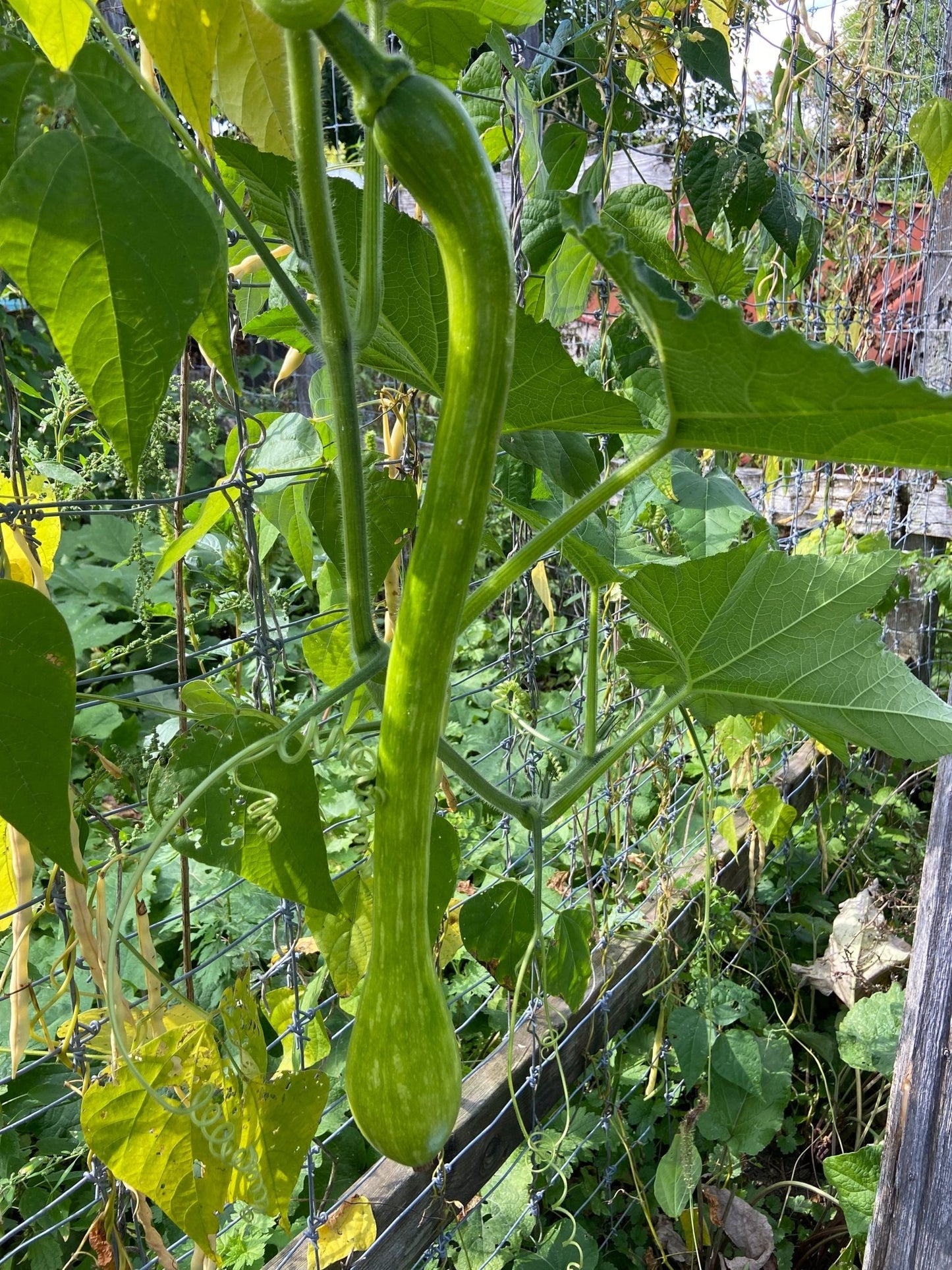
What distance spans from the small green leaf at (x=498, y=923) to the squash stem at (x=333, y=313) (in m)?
0.42

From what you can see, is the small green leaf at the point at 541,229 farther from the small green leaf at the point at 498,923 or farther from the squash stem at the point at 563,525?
the small green leaf at the point at 498,923

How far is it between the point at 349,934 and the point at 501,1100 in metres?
0.51

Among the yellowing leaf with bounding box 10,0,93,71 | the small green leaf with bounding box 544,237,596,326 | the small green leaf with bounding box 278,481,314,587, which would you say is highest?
the yellowing leaf with bounding box 10,0,93,71

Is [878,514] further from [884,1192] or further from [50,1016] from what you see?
[50,1016]

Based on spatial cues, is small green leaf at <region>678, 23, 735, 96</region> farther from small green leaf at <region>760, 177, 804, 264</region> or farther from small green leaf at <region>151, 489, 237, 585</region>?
small green leaf at <region>151, 489, 237, 585</region>

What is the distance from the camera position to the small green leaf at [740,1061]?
1310mm

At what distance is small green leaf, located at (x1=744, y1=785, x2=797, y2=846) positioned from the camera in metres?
1.51

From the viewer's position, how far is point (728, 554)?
2.14 feet

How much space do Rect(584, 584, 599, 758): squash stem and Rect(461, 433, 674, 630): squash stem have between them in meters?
0.21

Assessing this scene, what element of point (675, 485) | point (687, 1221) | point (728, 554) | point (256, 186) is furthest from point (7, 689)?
point (687, 1221)

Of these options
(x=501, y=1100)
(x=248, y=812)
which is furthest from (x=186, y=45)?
(x=501, y=1100)

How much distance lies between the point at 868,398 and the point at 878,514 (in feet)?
7.36

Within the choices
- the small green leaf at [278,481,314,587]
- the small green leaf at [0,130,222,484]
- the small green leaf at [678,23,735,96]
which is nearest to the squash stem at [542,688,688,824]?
the small green leaf at [278,481,314,587]

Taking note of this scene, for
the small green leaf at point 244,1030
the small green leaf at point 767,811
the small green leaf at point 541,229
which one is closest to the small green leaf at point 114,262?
the small green leaf at point 244,1030
